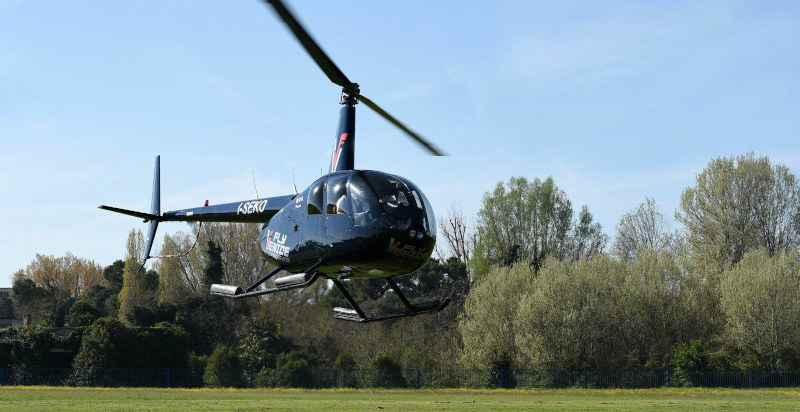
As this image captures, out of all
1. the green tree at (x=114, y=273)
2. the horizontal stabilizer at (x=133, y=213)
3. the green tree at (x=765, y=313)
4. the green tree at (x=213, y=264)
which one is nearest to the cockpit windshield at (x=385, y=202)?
the horizontal stabilizer at (x=133, y=213)

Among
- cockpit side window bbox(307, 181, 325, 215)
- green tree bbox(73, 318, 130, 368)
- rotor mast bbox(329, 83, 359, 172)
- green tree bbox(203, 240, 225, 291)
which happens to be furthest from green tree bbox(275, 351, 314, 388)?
cockpit side window bbox(307, 181, 325, 215)

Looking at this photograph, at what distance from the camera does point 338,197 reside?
16531mm

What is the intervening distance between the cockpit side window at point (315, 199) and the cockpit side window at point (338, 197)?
12.5 inches

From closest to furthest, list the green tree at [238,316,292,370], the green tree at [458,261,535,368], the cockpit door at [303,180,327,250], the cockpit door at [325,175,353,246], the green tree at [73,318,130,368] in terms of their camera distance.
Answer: the cockpit door at [325,175,353,246] → the cockpit door at [303,180,327,250] → the green tree at [73,318,130,368] → the green tree at [458,261,535,368] → the green tree at [238,316,292,370]

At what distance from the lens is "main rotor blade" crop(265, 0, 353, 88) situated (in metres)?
13.0

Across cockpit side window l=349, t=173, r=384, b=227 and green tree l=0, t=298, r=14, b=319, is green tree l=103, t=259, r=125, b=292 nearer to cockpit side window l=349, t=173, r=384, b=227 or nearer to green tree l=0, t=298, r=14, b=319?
green tree l=0, t=298, r=14, b=319

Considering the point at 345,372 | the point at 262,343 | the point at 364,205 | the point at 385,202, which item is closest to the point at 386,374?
the point at 345,372

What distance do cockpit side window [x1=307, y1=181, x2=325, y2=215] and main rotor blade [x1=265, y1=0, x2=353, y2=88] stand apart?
2.39 meters

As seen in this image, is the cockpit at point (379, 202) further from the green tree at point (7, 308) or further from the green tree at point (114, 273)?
the green tree at point (7, 308)

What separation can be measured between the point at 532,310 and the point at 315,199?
35.5 m

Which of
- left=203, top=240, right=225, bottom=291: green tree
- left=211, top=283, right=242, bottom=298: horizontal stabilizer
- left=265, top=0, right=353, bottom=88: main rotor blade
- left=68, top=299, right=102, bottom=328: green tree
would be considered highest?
left=265, top=0, right=353, bottom=88: main rotor blade

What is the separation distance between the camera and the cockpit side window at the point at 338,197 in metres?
16.4

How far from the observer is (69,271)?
9981cm

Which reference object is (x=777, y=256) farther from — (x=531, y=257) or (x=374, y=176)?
(x=374, y=176)
